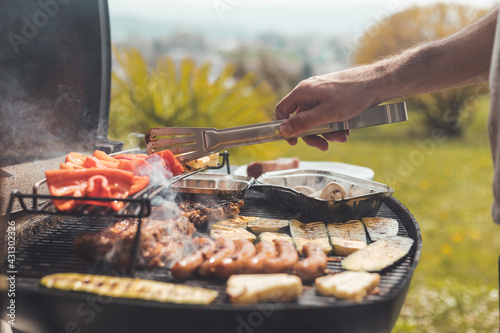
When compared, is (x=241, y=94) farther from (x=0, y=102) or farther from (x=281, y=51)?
(x=281, y=51)

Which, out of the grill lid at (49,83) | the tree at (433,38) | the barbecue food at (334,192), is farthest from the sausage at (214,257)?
the tree at (433,38)

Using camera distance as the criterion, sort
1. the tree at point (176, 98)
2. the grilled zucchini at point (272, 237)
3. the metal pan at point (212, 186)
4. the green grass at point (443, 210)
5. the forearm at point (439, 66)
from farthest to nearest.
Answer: the tree at point (176, 98), the green grass at point (443, 210), the metal pan at point (212, 186), the grilled zucchini at point (272, 237), the forearm at point (439, 66)

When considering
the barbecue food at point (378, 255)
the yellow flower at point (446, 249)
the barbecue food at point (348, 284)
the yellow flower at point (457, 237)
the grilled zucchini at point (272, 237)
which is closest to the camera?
the barbecue food at point (348, 284)

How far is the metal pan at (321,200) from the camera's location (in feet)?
8.71

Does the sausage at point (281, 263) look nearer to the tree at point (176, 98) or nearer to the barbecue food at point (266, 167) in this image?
the barbecue food at point (266, 167)

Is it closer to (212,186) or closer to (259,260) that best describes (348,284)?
(259,260)

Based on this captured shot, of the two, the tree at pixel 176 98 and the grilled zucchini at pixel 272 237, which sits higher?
the tree at pixel 176 98

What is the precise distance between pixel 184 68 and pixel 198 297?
596 cm

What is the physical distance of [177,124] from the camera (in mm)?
7203

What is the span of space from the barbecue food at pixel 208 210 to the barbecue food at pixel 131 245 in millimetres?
338

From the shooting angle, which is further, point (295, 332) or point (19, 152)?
point (19, 152)

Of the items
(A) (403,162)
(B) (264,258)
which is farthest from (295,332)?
(A) (403,162)

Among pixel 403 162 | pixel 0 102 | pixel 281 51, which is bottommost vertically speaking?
pixel 403 162

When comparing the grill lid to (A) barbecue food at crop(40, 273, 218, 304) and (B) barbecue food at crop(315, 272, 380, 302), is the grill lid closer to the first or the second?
(A) barbecue food at crop(40, 273, 218, 304)
